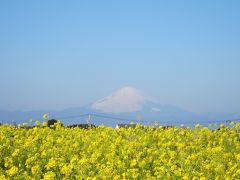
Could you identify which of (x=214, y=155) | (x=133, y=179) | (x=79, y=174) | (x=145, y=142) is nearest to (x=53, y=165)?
(x=79, y=174)

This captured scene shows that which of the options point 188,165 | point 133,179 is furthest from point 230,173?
point 133,179

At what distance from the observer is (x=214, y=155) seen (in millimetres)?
12391

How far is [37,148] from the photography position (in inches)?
528

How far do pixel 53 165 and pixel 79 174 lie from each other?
2.04ft

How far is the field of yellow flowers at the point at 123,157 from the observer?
9938 mm

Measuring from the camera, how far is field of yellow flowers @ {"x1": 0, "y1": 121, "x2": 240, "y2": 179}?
32.6 feet

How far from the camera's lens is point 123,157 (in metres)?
12.4

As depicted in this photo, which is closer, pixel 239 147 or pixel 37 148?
→ pixel 37 148

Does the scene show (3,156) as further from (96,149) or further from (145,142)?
(145,142)

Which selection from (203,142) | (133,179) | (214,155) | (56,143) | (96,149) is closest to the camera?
(133,179)

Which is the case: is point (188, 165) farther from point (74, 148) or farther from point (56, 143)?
point (56, 143)

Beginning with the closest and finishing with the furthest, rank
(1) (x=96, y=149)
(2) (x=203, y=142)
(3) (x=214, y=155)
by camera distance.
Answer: (3) (x=214, y=155)
(1) (x=96, y=149)
(2) (x=203, y=142)

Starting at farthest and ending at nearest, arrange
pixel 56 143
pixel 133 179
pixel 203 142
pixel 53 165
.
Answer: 1. pixel 203 142
2. pixel 56 143
3. pixel 53 165
4. pixel 133 179

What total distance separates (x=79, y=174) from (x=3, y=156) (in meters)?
3.54
